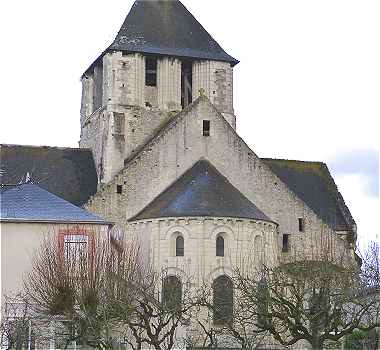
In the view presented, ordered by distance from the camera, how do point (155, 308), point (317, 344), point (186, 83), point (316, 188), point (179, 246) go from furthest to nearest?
point (316, 188), point (186, 83), point (179, 246), point (155, 308), point (317, 344)

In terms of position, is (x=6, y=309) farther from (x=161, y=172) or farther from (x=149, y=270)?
(x=161, y=172)

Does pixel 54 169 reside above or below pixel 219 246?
above

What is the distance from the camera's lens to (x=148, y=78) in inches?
1786

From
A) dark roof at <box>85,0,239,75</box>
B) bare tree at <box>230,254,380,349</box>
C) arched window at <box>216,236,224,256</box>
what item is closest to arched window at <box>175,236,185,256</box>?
arched window at <box>216,236,224,256</box>

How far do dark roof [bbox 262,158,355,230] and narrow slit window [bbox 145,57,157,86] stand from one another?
770cm

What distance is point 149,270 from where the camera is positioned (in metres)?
37.1

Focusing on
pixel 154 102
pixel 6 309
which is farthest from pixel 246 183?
pixel 6 309

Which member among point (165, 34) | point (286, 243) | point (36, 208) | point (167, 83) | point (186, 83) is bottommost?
point (286, 243)

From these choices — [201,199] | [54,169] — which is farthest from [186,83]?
[201,199]

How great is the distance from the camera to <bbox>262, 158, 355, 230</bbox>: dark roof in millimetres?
47375

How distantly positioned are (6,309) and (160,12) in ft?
70.4

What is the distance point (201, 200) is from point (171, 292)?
6517mm

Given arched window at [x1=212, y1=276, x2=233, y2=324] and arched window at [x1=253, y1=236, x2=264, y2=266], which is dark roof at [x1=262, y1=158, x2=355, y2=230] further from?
arched window at [x1=212, y1=276, x2=233, y2=324]

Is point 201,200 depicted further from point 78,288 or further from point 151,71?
point 78,288
